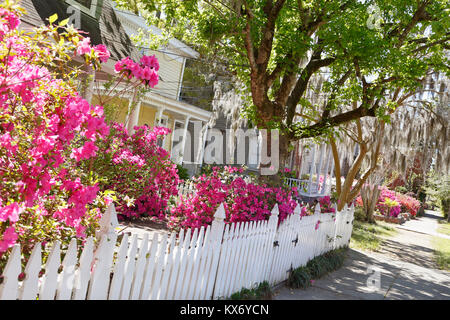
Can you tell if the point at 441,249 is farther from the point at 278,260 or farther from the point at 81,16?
the point at 81,16

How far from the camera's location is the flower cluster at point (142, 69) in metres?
3.69

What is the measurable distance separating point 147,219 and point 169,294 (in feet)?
17.5

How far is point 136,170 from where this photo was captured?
23.9ft

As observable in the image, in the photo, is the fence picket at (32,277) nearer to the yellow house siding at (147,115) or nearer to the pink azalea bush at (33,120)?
the pink azalea bush at (33,120)

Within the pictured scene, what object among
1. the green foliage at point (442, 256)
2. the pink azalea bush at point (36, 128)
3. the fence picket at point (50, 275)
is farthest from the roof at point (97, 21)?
the green foliage at point (442, 256)

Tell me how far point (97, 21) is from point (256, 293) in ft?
30.3

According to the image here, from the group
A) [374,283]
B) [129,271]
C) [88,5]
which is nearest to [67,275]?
[129,271]

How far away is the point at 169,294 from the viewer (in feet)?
12.1

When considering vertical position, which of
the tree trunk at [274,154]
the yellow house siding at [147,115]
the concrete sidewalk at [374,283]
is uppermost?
the yellow house siding at [147,115]

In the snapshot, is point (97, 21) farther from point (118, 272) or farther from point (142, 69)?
point (118, 272)

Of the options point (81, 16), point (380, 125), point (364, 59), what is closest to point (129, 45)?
point (81, 16)

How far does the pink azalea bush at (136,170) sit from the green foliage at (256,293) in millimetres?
2337

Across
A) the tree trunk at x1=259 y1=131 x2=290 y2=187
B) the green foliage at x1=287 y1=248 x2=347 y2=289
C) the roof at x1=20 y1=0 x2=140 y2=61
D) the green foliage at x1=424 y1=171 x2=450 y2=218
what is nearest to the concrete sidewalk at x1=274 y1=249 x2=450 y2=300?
the green foliage at x1=287 y1=248 x2=347 y2=289

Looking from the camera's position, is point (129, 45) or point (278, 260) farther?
point (129, 45)
